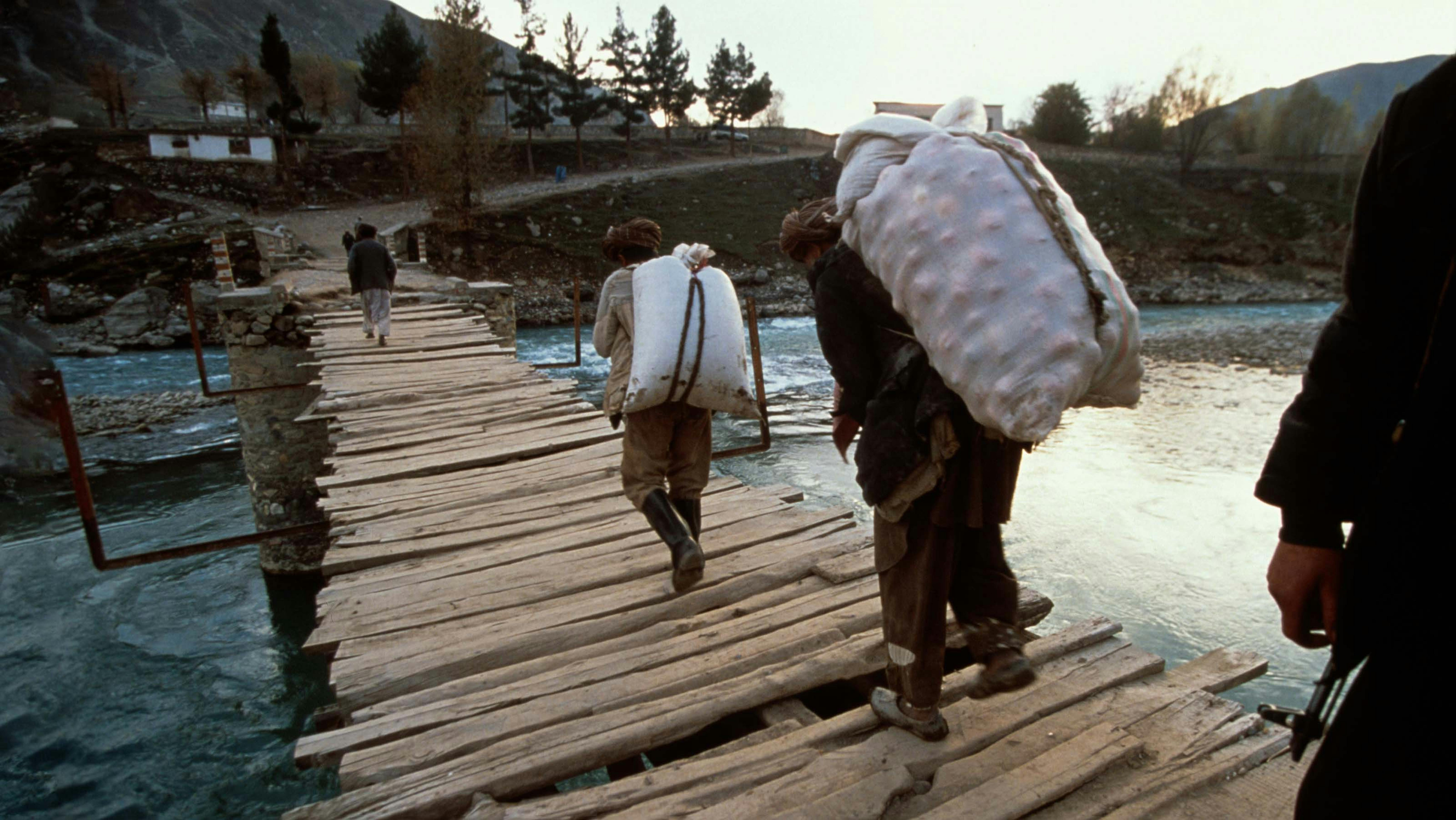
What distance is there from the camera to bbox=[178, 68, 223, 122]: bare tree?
42.8m

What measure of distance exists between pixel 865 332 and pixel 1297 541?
1156 millimetres

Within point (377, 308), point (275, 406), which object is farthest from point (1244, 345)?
point (275, 406)

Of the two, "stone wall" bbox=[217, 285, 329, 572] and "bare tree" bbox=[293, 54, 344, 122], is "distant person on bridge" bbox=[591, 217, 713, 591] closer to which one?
"stone wall" bbox=[217, 285, 329, 572]

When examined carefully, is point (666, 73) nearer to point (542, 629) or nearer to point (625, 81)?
point (625, 81)

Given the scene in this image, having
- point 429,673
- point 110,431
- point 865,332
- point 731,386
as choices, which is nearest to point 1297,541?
point 865,332

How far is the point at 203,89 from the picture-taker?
4284cm

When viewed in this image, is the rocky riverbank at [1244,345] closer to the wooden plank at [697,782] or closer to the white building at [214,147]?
the wooden plank at [697,782]

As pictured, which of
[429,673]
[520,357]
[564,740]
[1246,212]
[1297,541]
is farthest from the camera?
[1246,212]

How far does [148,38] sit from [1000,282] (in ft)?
464

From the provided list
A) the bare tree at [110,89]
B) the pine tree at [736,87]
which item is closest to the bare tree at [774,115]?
the pine tree at [736,87]

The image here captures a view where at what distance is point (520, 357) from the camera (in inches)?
819

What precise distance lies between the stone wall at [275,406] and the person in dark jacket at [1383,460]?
1037 centimetres

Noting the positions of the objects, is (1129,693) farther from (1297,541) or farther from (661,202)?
(661,202)

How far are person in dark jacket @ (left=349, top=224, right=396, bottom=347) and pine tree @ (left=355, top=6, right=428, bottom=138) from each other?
1338 inches
